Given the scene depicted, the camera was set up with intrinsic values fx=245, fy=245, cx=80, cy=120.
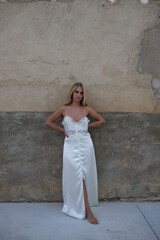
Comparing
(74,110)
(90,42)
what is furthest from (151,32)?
(74,110)

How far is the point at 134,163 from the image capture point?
12.6ft

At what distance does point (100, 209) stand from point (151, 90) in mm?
1950

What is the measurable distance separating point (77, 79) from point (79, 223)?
80.2 inches

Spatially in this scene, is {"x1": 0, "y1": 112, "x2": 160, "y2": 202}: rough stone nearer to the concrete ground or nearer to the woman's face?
the concrete ground

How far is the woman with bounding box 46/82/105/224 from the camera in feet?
10.9

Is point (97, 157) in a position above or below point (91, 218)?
above

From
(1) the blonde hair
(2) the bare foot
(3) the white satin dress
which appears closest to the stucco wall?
(1) the blonde hair

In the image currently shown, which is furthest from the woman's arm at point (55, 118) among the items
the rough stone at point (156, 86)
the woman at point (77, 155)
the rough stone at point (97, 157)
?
the rough stone at point (156, 86)

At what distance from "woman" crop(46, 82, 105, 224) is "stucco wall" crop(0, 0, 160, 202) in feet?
0.79

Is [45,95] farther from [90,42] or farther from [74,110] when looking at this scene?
[90,42]

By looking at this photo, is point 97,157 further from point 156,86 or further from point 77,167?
point 156,86

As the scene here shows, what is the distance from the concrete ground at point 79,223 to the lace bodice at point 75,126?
1.12 metres

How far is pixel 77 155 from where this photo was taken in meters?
3.40

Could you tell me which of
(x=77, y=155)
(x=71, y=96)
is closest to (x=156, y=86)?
(x=71, y=96)
